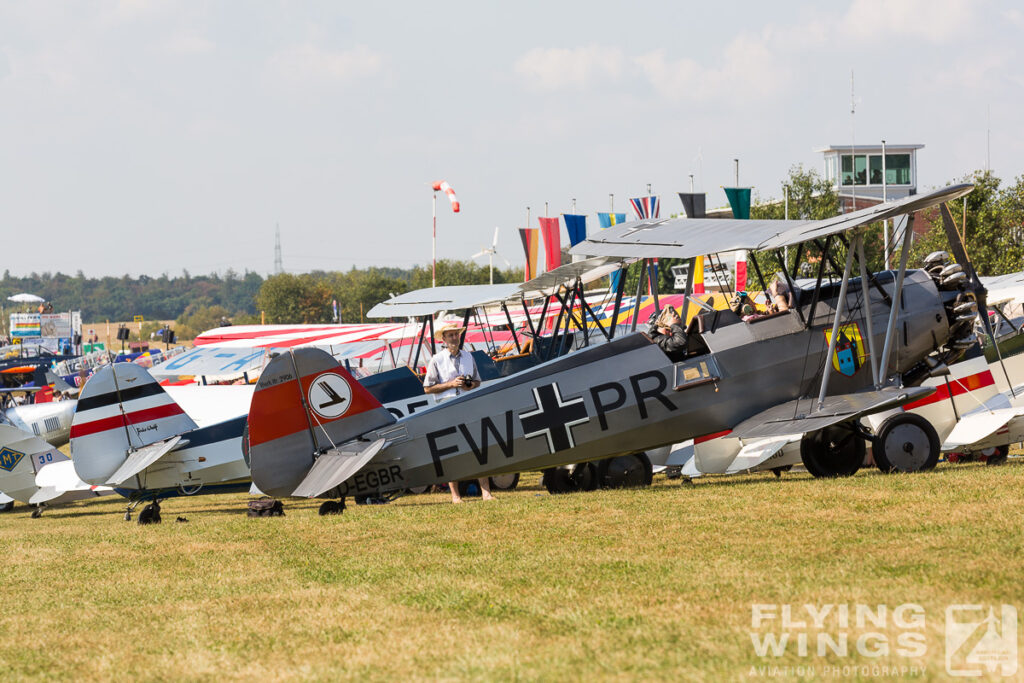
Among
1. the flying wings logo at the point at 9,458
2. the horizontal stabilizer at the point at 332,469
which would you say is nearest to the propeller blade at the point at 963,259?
the horizontal stabilizer at the point at 332,469

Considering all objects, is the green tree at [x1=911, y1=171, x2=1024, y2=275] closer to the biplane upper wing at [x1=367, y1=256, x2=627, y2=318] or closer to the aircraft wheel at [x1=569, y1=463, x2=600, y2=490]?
the biplane upper wing at [x1=367, y1=256, x2=627, y2=318]

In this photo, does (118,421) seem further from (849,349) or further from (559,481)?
(849,349)

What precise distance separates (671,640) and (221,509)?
1007 centimetres

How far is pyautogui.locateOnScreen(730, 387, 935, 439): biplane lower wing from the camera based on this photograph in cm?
874

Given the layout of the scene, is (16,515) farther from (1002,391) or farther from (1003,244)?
(1003,244)

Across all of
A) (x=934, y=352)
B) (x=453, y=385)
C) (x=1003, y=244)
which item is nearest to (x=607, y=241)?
A: (x=453, y=385)

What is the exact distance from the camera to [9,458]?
50.9 feet

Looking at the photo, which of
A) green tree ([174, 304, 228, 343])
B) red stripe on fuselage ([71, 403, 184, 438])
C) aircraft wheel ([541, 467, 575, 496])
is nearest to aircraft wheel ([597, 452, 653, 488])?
aircraft wheel ([541, 467, 575, 496])

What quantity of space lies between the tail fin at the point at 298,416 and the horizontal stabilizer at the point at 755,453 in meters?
3.72

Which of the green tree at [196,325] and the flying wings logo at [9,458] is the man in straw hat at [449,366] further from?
the green tree at [196,325]

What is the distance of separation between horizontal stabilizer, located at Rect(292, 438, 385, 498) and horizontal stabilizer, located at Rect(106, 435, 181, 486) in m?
3.71

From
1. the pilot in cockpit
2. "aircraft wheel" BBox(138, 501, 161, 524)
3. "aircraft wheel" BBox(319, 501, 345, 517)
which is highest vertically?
the pilot in cockpit

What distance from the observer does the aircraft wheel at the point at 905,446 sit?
918 cm

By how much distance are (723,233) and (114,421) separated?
7.11 meters
